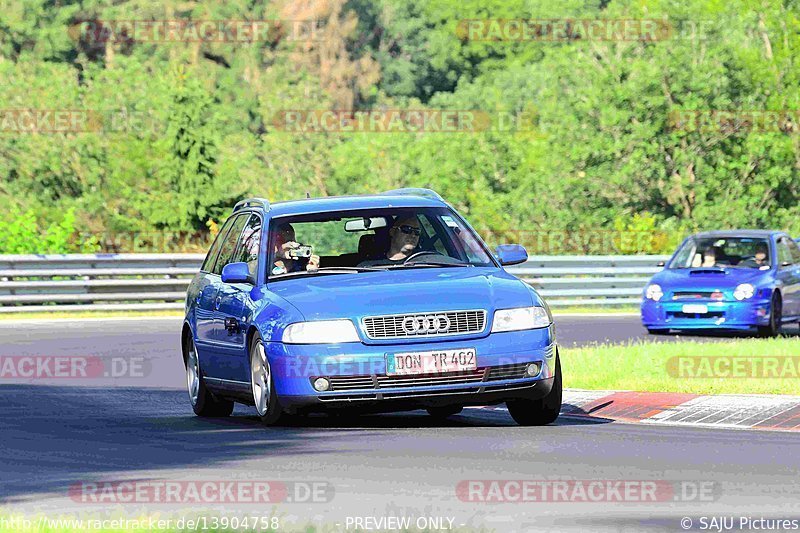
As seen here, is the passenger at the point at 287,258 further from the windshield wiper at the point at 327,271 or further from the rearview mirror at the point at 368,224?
the rearview mirror at the point at 368,224

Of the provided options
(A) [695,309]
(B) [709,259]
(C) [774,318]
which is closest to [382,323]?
(A) [695,309]

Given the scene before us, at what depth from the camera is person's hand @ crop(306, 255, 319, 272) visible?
1382 cm

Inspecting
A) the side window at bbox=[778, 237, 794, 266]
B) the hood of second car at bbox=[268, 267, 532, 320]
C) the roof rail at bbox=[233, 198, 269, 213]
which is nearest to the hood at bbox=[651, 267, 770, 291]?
the side window at bbox=[778, 237, 794, 266]

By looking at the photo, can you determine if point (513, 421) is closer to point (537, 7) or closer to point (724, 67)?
point (724, 67)

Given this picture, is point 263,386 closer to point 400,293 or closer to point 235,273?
point 235,273

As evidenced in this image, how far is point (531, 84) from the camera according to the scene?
94.4m

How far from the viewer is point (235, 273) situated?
13.8 metres

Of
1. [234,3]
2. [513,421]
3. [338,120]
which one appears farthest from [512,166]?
[513,421]

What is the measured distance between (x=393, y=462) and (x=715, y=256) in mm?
16221

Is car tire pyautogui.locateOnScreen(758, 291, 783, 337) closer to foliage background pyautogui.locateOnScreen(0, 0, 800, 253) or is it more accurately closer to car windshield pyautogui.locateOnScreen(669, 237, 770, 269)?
car windshield pyautogui.locateOnScreen(669, 237, 770, 269)

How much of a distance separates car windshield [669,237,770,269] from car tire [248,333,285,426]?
13.8 metres

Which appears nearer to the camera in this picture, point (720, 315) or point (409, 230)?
point (409, 230)

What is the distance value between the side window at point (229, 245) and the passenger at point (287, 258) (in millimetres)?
1069

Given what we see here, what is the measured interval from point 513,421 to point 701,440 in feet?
6.92
